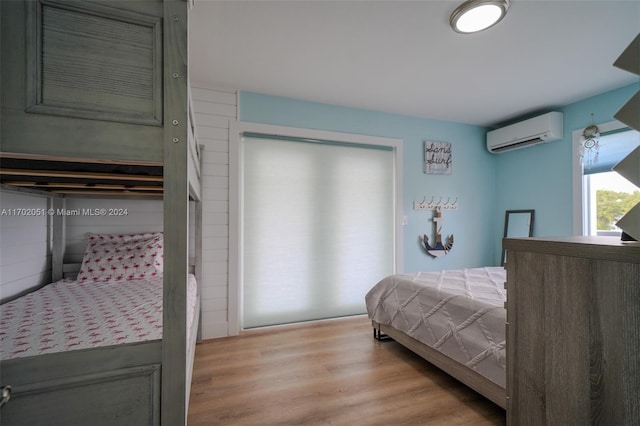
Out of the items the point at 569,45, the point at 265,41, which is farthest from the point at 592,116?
the point at 265,41

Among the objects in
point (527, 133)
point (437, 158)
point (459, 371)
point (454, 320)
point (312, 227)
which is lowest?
point (459, 371)

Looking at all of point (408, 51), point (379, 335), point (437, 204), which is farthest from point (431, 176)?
point (379, 335)

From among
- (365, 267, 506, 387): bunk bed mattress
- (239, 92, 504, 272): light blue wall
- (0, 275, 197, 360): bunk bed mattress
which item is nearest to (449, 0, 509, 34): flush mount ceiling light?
(239, 92, 504, 272): light blue wall

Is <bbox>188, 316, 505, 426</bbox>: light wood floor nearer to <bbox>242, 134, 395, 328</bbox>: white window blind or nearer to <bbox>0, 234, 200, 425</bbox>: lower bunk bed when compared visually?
<bbox>242, 134, 395, 328</bbox>: white window blind

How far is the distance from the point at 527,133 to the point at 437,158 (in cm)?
102

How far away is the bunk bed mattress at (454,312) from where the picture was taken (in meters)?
1.66

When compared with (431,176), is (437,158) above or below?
above

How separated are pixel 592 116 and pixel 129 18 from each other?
13.3 ft

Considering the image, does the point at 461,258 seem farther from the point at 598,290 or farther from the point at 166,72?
the point at 166,72

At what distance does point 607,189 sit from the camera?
2891 millimetres

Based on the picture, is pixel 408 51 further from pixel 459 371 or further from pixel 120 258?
pixel 120 258

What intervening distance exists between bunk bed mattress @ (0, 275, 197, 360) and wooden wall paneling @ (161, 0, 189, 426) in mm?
137

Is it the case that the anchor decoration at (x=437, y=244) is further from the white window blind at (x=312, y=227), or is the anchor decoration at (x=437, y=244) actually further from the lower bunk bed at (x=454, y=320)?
the lower bunk bed at (x=454, y=320)

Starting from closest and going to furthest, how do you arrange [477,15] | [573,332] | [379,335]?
[573,332] → [477,15] → [379,335]
